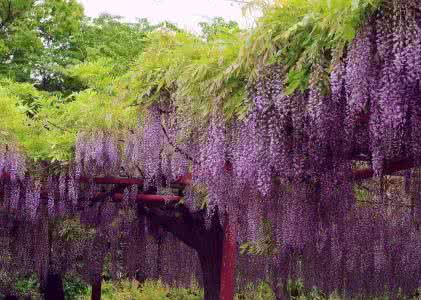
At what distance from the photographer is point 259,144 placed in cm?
465

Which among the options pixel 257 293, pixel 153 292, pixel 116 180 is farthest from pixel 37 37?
pixel 116 180

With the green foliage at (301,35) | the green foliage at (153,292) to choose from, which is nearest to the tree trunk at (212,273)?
the green foliage at (153,292)

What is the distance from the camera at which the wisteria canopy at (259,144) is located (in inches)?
147

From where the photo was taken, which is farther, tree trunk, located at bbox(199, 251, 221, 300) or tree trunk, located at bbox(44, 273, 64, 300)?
tree trunk, located at bbox(44, 273, 64, 300)

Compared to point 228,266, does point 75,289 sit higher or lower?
lower

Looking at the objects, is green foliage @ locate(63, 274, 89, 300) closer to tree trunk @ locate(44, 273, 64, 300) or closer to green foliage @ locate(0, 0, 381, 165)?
tree trunk @ locate(44, 273, 64, 300)

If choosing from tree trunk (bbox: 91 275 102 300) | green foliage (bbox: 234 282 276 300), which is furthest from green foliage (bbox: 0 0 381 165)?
green foliage (bbox: 234 282 276 300)

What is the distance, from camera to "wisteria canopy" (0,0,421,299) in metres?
3.72

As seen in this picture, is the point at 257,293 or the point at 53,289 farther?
the point at 53,289

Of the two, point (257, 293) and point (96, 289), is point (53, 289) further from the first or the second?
point (257, 293)

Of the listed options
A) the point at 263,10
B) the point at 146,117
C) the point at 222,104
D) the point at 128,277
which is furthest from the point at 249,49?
the point at 128,277

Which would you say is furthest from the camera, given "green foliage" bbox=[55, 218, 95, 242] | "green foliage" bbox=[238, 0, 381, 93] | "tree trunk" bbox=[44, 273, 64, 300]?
"tree trunk" bbox=[44, 273, 64, 300]

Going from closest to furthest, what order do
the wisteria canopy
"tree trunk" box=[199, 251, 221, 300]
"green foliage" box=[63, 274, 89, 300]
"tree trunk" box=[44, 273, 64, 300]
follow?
1. the wisteria canopy
2. "tree trunk" box=[199, 251, 221, 300]
3. "tree trunk" box=[44, 273, 64, 300]
4. "green foliage" box=[63, 274, 89, 300]

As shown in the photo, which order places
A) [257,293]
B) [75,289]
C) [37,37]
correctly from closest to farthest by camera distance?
1. [257,293]
2. [37,37]
3. [75,289]
